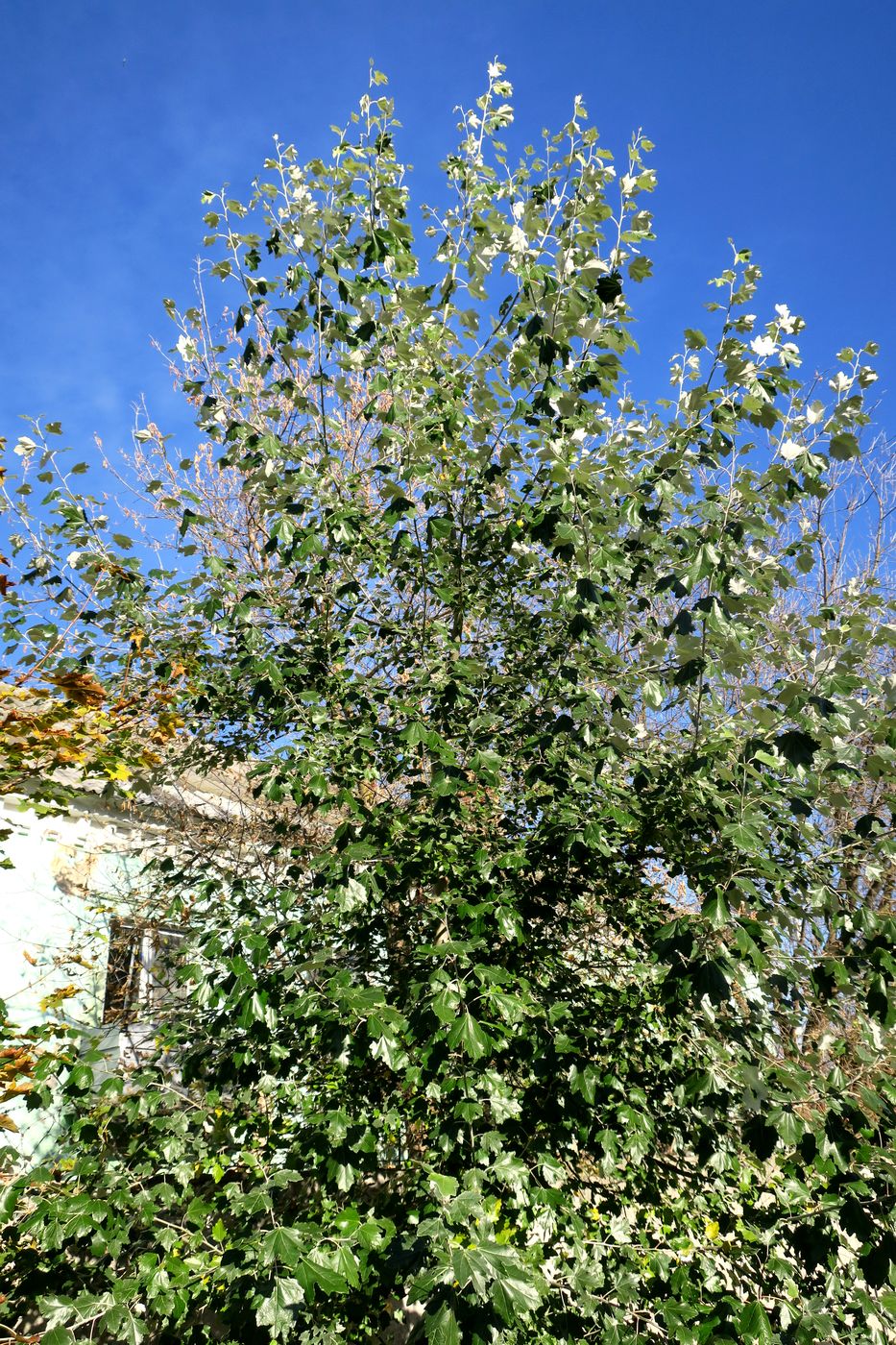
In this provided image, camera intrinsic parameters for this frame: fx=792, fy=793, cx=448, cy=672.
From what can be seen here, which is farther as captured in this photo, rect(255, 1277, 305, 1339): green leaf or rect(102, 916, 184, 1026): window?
rect(102, 916, 184, 1026): window

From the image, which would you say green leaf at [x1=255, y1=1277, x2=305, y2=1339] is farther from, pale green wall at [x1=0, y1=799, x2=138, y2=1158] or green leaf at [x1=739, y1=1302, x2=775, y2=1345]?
pale green wall at [x1=0, y1=799, x2=138, y2=1158]

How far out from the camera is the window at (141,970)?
156 inches

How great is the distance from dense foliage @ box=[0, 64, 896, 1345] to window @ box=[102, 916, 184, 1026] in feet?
2.70

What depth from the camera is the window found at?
397 centimetres

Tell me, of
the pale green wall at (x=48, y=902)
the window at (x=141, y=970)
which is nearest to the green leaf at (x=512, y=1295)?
the window at (x=141, y=970)

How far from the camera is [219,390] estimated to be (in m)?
3.30

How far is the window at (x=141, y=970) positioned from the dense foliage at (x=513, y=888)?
2.70 feet

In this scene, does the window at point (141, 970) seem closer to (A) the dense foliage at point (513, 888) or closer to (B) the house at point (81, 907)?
(B) the house at point (81, 907)

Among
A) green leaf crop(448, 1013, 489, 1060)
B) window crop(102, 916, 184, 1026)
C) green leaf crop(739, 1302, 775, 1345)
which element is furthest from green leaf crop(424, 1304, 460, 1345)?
window crop(102, 916, 184, 1026)

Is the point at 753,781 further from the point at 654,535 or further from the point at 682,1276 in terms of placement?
the point at 682,1276

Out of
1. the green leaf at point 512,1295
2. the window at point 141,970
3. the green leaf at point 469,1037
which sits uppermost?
the green leaf at point 469,1037

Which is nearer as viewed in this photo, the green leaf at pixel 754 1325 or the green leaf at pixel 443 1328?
the green leaf at pixel 443 1328

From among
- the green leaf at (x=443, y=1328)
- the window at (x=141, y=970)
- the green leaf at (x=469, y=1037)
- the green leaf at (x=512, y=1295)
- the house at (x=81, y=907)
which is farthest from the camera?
the house at (x=81, y=907)

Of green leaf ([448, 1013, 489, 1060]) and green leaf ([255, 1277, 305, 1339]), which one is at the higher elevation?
green leaf ([448, 1013, 489, 1060])
